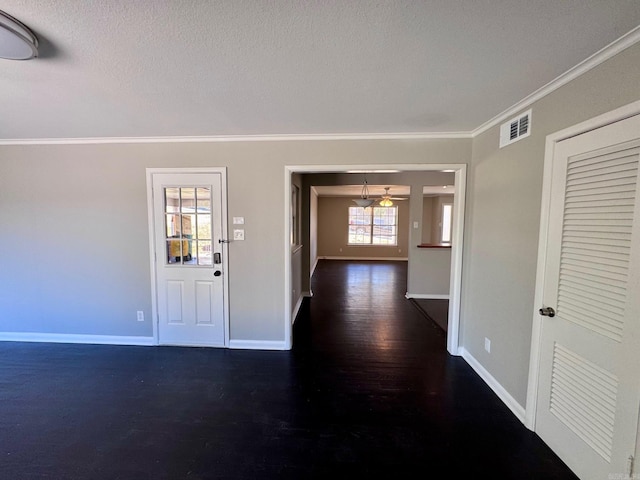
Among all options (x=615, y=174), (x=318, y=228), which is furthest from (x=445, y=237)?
(x=615, y=174)

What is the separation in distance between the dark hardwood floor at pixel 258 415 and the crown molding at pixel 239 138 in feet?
7.45

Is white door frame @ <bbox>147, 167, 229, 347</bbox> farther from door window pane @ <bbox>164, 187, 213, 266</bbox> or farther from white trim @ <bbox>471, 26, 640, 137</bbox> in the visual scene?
white trim @ <bbox>471, 26, 640, 137</bbox>

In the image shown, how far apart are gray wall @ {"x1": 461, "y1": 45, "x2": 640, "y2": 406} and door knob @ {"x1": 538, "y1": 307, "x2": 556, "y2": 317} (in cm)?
8

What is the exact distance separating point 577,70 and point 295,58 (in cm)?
160

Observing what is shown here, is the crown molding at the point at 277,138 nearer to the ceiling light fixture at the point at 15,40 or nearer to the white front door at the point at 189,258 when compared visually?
the white front door at the point at 189,258

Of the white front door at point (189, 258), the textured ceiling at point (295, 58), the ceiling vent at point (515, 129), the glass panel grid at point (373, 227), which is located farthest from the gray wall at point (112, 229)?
the glass panel grid at point (373, 227)

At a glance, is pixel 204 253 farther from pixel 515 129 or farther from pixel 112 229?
pixel 515 129

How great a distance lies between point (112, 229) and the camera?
9.97 feet

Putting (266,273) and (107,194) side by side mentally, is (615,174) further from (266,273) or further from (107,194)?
(107,194)

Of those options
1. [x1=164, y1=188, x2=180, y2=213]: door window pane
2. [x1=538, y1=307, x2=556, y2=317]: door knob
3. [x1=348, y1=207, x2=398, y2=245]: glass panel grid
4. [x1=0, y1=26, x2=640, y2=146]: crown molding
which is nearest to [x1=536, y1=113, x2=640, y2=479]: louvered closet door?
[x1=538, y1=307, x2=556, y2=317]: door knob

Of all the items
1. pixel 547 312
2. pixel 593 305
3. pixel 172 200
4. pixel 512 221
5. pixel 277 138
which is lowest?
pixel 547 312

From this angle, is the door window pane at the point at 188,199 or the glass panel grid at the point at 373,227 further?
Answer: the glass panel grid at the point at 373,227

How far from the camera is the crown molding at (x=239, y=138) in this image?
2.75 m

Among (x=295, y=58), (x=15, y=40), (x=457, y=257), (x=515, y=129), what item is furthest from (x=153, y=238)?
(x=515, y=129)
